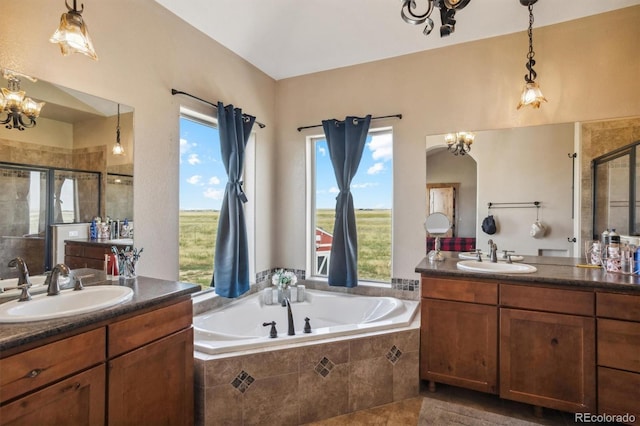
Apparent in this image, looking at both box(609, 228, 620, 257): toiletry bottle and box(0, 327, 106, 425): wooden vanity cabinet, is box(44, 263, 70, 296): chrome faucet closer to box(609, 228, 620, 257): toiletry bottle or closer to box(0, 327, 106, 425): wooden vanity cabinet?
box(0, 327, 106, 425): wooden vanity cabinet

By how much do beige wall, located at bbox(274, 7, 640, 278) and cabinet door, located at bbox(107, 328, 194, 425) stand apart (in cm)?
171

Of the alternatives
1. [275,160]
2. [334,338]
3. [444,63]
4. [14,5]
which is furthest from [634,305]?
[14,5]

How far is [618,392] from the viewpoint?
1733 millimetres

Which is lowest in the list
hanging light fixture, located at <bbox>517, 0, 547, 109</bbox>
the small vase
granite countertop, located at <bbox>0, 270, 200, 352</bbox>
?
the small vase

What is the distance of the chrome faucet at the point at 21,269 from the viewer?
1.43 meters

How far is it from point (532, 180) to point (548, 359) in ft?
4.16

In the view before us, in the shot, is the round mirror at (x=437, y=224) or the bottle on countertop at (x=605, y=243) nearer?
the bottle on countertop at (x=605, y=243)

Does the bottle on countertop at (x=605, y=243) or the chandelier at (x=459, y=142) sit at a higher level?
the chandelier at (x=459, y=142)

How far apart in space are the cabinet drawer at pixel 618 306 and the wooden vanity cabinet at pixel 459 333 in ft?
1.68

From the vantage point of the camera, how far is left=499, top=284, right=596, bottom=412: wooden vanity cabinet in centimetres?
181

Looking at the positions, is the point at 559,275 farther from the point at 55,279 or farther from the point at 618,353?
the point at 55,279

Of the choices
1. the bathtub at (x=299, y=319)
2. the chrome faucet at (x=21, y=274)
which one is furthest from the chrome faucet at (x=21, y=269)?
the bathtub at (x=299, y=319)

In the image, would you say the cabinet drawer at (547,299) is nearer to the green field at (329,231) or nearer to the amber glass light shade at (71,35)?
the green field at (329,231)

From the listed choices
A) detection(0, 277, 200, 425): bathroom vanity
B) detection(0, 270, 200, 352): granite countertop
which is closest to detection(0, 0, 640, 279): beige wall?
detection(0, 270, 200, 352): granite countertop
